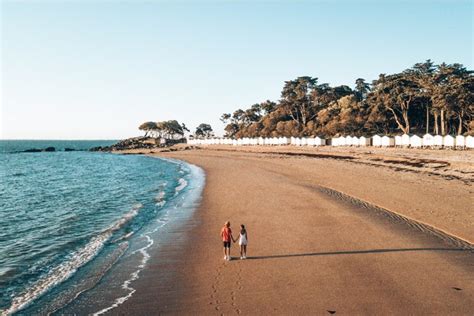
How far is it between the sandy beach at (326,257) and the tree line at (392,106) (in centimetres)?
3659

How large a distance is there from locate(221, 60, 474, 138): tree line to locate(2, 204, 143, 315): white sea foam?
48800 mm

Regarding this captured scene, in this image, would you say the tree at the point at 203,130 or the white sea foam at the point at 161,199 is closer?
the white sea foam at the point at 161,199

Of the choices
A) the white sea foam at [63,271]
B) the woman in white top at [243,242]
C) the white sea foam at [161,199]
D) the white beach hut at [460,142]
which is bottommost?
the white sea foam at [63,271]

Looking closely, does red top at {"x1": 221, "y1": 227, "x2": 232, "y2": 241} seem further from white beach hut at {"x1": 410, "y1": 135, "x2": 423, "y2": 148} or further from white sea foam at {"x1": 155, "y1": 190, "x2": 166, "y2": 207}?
white beach hut at {"x1": 410, "y1": 135, "x2": 423, "y2": 148}

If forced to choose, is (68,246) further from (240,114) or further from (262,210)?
(240,114)

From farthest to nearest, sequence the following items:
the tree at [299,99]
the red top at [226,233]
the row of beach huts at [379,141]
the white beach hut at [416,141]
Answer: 1. the tree at [299,99]
2. the white beach hut at [416,141]
3. the row of beach huts at [379,141]
4. the red top at [226,233]

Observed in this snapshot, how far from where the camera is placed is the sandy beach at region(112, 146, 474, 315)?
9461 millimetres

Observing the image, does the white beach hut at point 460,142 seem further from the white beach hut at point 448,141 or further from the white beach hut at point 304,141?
the white beach hut at point 304,141

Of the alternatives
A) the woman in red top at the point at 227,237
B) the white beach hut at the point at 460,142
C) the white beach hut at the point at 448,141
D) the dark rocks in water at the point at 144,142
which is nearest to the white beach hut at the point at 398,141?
the white beach hut at the point at 448,141

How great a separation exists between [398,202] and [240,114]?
130374 mm

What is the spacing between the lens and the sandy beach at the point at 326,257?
→ 946cm

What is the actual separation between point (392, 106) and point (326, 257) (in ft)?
215

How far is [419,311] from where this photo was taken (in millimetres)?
8688

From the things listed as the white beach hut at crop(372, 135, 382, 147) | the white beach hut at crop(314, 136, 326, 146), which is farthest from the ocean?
the white beach hut at crop(314, 136, 326, 146)
